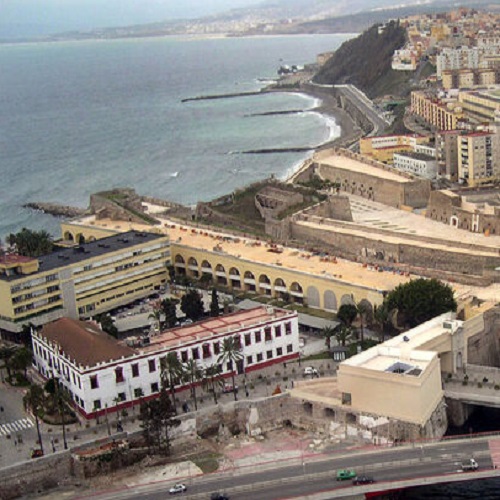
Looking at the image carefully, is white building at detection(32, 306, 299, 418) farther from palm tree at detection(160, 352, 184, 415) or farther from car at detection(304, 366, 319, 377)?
car at detection(304, 366, 319, 377)

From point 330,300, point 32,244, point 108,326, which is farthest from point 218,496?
point 32,244

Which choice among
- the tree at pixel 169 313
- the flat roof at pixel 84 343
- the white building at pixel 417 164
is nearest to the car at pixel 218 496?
the flat roof at pixel 84 343

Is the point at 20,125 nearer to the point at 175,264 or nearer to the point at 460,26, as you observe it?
the point at 460,26

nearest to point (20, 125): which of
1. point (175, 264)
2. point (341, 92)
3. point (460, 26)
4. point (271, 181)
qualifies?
point (341, 92)

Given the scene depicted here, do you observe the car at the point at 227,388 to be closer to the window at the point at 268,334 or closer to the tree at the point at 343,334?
the window at the point at 268,334

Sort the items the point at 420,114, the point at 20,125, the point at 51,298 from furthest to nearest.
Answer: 1. the point at 20,125
2. the point at 420,114
3. the point at 51,298

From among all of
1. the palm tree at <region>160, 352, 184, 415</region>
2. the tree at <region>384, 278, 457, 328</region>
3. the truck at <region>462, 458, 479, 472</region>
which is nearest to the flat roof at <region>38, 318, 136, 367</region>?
the palm tree at <region>160, 352, 184, 415</region>
